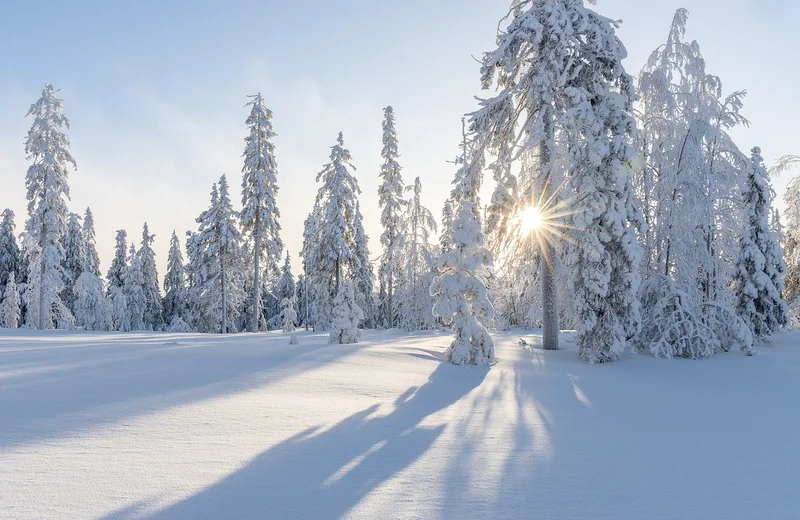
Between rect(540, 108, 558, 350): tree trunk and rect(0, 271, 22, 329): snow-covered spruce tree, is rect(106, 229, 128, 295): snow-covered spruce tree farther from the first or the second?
rect(540, 108, 558, 350): tree trunk

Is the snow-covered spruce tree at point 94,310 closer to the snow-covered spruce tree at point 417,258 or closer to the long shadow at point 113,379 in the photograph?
the snow-covered spruce tree at point 417,258

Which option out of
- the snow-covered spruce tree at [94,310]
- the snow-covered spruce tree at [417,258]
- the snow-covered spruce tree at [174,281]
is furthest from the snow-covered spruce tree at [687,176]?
the snow-covered spruce tree at [174,281]

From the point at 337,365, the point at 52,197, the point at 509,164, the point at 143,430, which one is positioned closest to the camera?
the point at 143,430

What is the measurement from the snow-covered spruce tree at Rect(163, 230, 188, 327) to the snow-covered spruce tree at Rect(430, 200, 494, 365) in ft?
157

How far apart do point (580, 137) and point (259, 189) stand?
81.3 feet

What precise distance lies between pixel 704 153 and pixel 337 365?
15423 mm

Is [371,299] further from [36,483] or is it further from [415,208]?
[36,483]

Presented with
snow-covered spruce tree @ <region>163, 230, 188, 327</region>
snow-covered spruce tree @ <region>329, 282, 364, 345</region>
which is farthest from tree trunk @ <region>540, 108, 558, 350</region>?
snow-covered spruce tree @ <region>163, 230, 188, 327</region>

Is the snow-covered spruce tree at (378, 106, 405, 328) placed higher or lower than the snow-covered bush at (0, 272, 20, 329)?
higher

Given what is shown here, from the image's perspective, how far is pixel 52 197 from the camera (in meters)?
30.4

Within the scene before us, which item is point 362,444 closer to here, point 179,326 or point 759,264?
point 759,264

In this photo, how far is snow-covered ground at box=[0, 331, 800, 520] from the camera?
3.73m

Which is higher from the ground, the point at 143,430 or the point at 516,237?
the point at 516,237

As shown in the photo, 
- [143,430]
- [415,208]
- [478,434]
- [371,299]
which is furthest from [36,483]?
[371,299]
